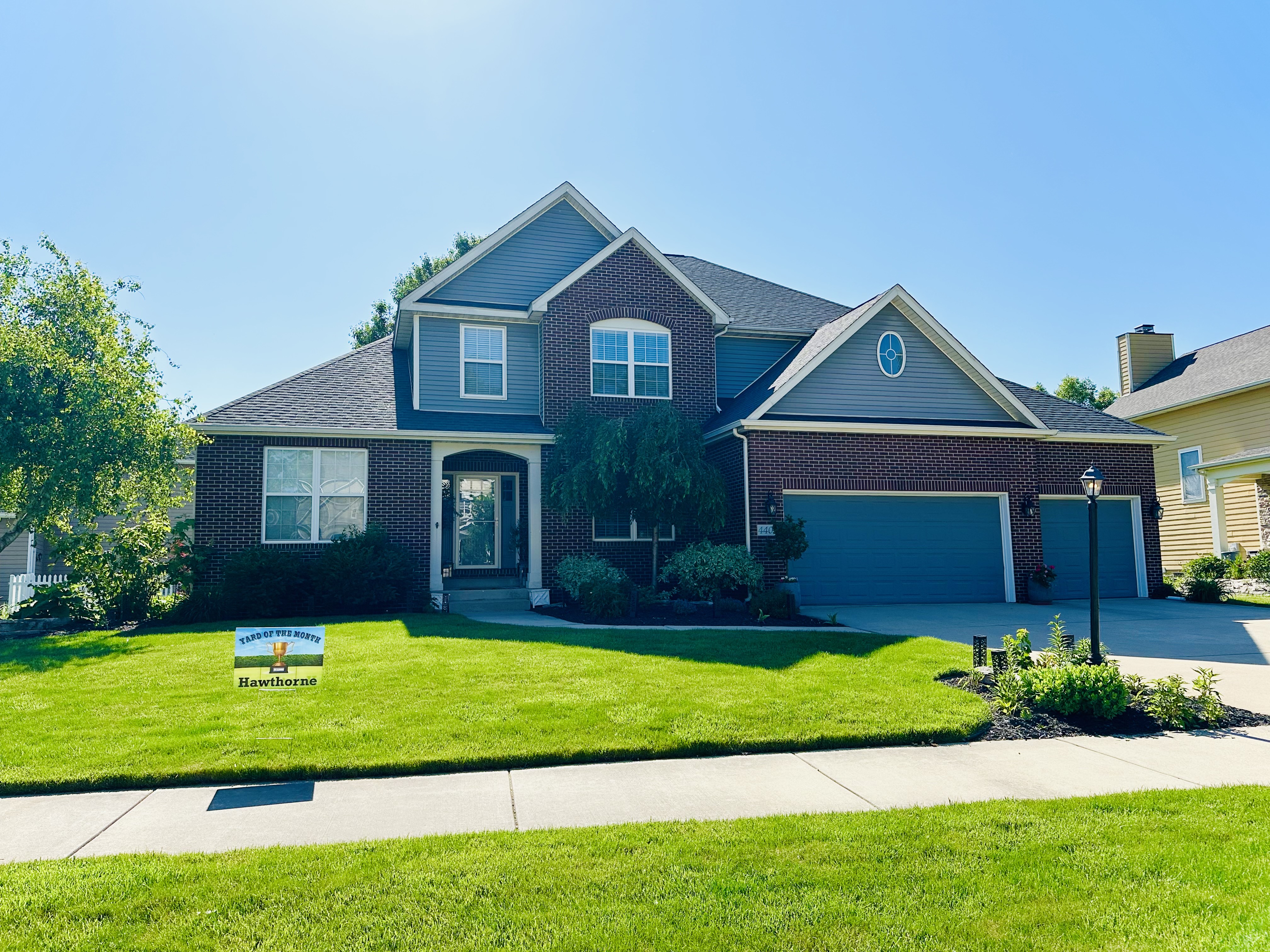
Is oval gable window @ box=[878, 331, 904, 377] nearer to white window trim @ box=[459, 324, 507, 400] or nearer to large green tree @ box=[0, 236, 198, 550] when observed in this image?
white window trim @ box=[459, 324, 507, 400]

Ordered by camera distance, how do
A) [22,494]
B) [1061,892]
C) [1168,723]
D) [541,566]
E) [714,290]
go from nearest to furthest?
[1061,892] < [1168,723] < [22,494] < [541,566] < [714,290]

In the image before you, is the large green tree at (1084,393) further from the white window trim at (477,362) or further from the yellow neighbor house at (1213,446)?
the white window trim at (477,362)

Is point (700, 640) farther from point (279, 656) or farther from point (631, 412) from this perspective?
point (631, 412)

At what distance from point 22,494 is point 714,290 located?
1513 cm

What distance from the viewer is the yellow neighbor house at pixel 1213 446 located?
21688mm

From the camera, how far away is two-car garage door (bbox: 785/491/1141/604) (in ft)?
52.5

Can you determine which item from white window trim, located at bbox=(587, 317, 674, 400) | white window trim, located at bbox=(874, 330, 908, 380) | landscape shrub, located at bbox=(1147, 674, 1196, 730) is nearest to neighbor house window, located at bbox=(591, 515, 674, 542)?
white window trim, located at bbox=(587, 317, 674, 400)

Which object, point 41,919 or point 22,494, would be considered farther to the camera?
point 22,494

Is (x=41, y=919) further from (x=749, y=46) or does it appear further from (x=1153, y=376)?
(x=1153, y=376)

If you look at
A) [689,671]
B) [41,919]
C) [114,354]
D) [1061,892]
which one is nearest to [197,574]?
[114,354]

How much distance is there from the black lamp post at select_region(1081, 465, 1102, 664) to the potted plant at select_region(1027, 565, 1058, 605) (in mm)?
8163

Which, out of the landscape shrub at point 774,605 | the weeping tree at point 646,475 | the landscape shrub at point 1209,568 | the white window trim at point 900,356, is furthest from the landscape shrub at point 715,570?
the landscape shrub at point 1209,568

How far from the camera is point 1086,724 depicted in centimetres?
704

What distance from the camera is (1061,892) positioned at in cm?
363
